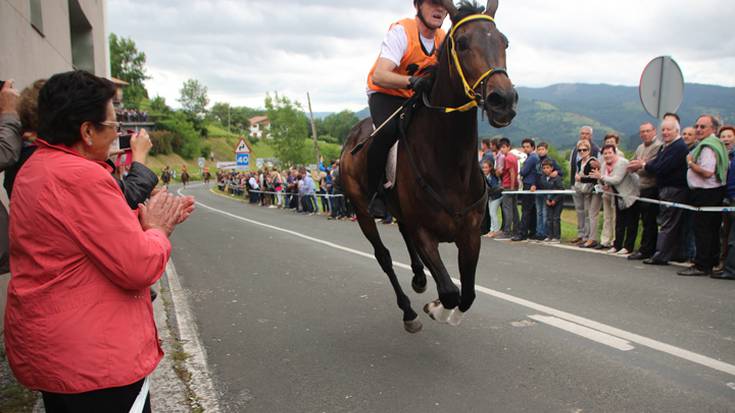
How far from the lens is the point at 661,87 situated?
31.2 feet

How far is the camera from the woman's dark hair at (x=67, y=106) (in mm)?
1896

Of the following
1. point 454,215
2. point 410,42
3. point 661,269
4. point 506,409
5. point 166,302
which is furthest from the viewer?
point 661,269

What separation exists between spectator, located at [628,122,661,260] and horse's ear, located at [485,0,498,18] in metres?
6.21

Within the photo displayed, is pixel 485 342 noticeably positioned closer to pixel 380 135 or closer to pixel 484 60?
pixel 380 135

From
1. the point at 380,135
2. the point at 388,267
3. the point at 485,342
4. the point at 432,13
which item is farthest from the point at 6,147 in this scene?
the point at 485,342

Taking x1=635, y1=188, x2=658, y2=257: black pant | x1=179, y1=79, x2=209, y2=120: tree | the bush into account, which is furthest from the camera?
x1=179, y1=79, x2=209, y2=120: tree

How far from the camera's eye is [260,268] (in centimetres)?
867

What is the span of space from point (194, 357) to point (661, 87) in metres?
9.16

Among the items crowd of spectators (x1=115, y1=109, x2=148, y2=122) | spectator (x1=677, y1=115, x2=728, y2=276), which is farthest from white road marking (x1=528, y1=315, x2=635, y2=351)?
crowd of spectators (x1=115, y1=109, x2=148, y2=122)

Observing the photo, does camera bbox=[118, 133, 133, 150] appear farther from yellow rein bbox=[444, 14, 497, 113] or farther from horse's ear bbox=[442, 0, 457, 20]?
horse's ear bbox=[442, 0, 457, 20]

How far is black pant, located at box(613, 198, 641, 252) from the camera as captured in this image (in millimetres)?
8984

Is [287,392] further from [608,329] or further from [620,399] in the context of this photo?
[608,329]

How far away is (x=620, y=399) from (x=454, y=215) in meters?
1.65

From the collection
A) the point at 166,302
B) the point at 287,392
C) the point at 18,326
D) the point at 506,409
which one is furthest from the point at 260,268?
the point at 18,326
